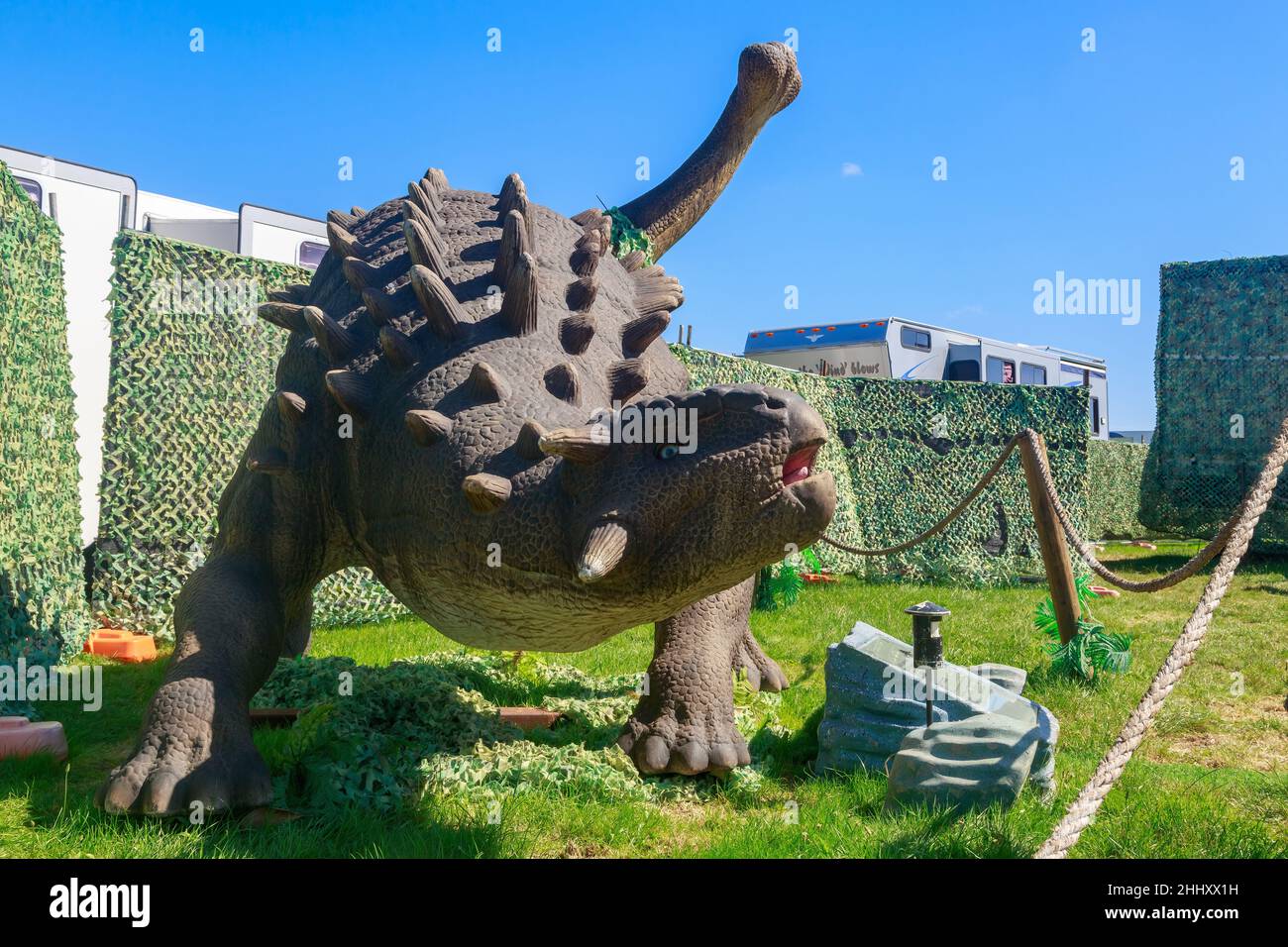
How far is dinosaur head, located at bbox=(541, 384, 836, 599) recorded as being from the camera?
70.9 inches

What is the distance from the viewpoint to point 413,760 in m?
3.45

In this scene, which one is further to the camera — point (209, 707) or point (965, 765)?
point (965, 765)

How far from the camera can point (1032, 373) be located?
20.5 metres

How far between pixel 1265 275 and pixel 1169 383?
188cm

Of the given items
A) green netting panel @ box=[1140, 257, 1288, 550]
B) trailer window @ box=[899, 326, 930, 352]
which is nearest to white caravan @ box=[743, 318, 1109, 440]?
trailer window @ box=[899, 326, 930, 352]

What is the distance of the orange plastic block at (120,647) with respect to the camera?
608 centimetres

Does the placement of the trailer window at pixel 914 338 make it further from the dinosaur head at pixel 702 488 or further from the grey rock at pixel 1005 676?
the dinosaur head at pixel 702 488

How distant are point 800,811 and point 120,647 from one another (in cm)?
481

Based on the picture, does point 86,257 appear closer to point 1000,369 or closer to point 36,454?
point 36,454

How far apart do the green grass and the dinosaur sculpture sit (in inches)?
7.6

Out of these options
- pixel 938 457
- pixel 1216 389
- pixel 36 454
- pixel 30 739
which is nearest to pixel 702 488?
pixel 30 739

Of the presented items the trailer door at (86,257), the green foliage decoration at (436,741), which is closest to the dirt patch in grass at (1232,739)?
the green foliage decoration at (436,741)

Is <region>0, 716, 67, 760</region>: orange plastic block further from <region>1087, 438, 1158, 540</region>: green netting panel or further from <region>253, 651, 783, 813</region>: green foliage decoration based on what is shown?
<region>1087, 438, 1158, 540</region>: green netting panel

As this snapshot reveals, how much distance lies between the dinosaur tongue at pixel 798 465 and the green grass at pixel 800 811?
1.59 m
